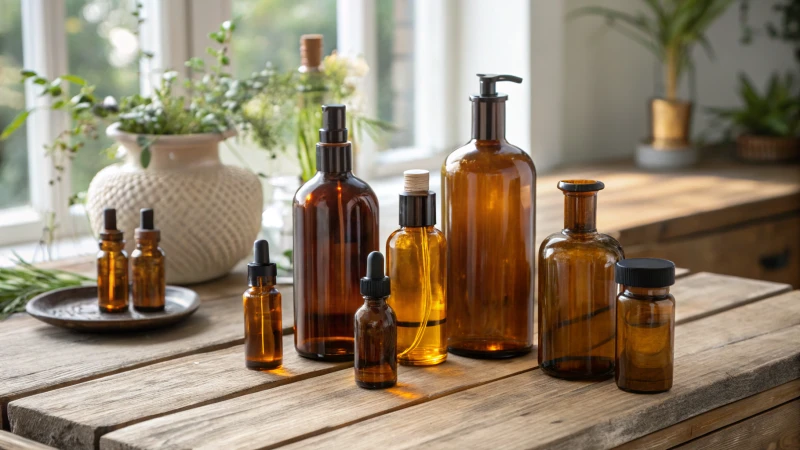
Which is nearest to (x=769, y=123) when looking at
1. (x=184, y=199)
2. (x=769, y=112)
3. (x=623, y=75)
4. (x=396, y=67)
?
(x=769, y=112)

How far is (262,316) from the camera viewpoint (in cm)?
113

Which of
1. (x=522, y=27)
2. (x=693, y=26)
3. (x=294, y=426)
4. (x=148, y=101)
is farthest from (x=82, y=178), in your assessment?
(x=693, y=26)

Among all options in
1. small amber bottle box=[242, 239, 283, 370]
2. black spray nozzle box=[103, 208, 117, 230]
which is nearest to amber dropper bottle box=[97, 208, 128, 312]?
black spray nozzle box=[103, 208, 117, 230]

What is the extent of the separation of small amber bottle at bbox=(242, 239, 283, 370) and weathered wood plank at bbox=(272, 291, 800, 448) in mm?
200

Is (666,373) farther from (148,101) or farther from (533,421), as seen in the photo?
(148,101)

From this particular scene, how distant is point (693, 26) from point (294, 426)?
2.05 metres

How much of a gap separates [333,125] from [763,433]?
0.56m

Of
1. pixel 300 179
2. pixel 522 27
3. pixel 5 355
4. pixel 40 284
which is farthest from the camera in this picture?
pixel 522 27

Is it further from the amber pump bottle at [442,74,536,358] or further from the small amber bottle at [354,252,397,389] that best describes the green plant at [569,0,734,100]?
the small amber bottle at [354,252,397,389]

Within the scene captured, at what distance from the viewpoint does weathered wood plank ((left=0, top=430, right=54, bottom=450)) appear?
3.19 feet

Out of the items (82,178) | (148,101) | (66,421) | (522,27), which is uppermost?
(522,27)

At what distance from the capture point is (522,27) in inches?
103

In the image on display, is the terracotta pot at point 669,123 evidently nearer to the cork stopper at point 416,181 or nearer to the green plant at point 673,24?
the green plant at point 673,24

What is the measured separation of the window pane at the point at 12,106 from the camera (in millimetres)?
1962
